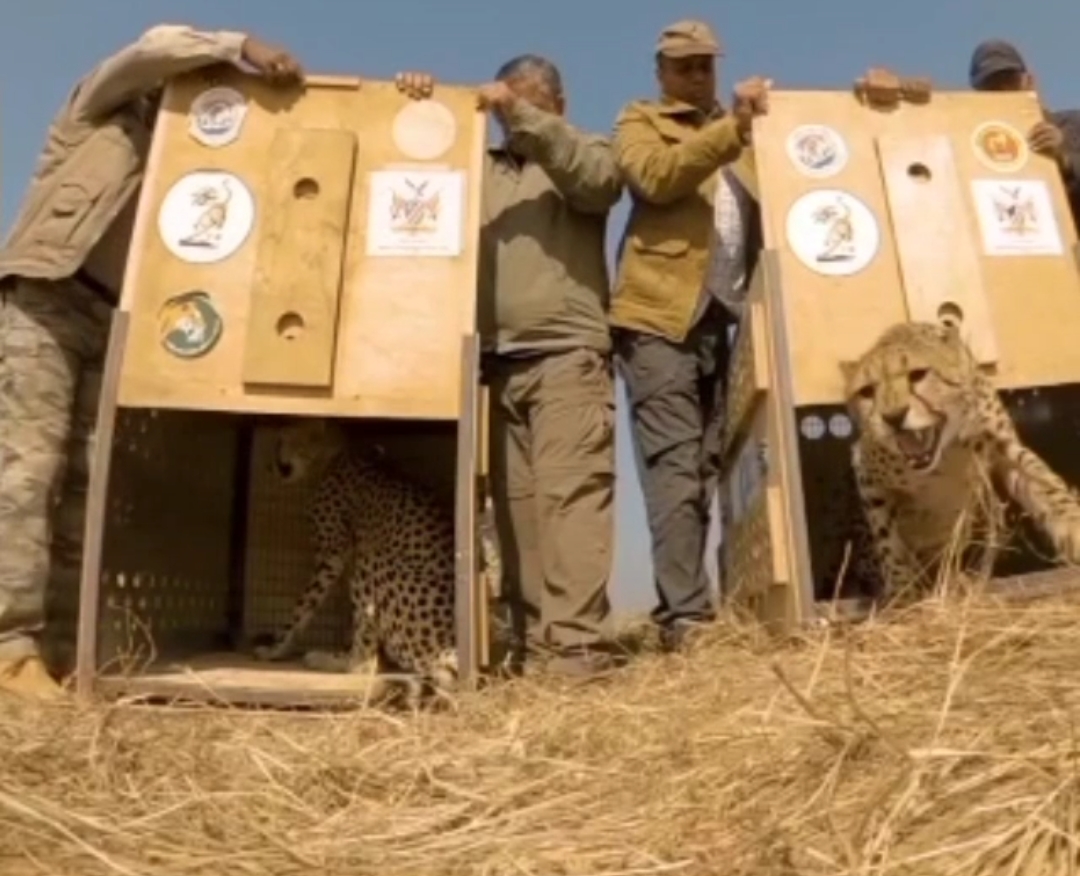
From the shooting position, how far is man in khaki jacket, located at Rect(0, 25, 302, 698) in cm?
449

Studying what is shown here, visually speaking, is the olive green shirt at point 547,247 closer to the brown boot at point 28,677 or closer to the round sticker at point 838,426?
the round sticker at point 838,426

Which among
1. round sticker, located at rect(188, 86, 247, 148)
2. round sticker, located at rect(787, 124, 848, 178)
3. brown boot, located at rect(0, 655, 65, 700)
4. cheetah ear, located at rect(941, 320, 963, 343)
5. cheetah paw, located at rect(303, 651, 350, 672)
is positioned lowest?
brown boot, located at rect(0, 655, 65, 700)

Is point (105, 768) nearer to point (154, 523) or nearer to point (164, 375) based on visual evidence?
point (164, 375)

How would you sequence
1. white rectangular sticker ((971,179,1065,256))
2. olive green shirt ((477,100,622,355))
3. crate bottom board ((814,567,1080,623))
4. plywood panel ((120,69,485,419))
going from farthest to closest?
olive green shirt ((477,100,622,355))
white rectangular sticker ((971,179,1065,256))
plywood panel ((120,69,485,419))
crate bottom board ((814,567,1080,623))

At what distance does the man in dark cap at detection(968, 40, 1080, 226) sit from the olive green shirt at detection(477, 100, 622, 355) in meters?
1.36

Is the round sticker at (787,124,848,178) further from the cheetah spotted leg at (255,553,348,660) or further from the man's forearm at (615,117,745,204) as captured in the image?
the cheetah spotted leg at (255,553,348,660)

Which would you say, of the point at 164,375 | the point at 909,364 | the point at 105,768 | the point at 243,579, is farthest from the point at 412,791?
the point at 243,579

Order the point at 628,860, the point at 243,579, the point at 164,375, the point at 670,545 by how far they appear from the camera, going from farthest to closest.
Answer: the point at 243,579 < the point at 670,545 < the point at 164,375 < the point at 628,860

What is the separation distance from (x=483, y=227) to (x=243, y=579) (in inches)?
65.5

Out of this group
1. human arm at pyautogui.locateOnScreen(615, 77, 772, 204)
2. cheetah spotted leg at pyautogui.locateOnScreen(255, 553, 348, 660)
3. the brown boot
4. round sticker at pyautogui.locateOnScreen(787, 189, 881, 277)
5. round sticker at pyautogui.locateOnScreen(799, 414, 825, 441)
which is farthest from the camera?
round sticker at pyautogui.locateOnScreen(799, 414, 825, 441)

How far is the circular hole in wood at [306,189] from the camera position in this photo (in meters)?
4.39

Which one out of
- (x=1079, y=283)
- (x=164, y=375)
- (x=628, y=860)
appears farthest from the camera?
(x=1079, y=283)

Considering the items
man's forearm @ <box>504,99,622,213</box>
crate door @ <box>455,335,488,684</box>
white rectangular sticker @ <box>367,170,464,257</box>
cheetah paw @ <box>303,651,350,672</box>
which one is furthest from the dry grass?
man's forearm @ <box>504,99,622,213</box>

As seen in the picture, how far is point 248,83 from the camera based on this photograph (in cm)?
457
